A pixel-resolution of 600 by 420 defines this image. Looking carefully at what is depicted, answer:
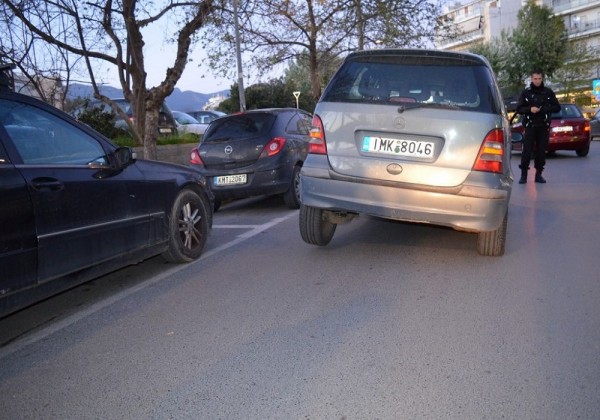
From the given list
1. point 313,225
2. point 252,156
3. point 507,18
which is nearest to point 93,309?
point 313,225

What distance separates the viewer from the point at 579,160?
15.0m

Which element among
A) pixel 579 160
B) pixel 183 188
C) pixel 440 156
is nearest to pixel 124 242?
pixel 183 188

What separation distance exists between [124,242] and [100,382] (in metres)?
1.68

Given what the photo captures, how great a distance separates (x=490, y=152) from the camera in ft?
15.7

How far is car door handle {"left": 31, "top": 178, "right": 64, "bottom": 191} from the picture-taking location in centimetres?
376

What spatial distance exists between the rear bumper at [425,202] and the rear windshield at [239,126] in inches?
136

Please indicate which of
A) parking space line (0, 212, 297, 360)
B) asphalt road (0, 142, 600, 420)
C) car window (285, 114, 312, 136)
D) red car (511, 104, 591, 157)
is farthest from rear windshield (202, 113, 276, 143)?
red car (511, 104, 591, 157)

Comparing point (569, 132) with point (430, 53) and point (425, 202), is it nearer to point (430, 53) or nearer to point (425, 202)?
point (430, 53)

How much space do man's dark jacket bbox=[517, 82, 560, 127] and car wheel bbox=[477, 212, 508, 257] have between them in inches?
206

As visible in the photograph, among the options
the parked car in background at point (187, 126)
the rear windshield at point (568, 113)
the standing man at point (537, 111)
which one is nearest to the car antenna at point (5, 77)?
the standing man at point (537, 111)

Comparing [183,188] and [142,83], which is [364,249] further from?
[142,83]

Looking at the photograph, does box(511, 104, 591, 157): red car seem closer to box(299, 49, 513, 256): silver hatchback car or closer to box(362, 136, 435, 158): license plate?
box(299, 49, 513, 256): silver hatchback car

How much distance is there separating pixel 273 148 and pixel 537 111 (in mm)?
4780

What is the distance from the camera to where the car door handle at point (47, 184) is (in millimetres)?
3758
